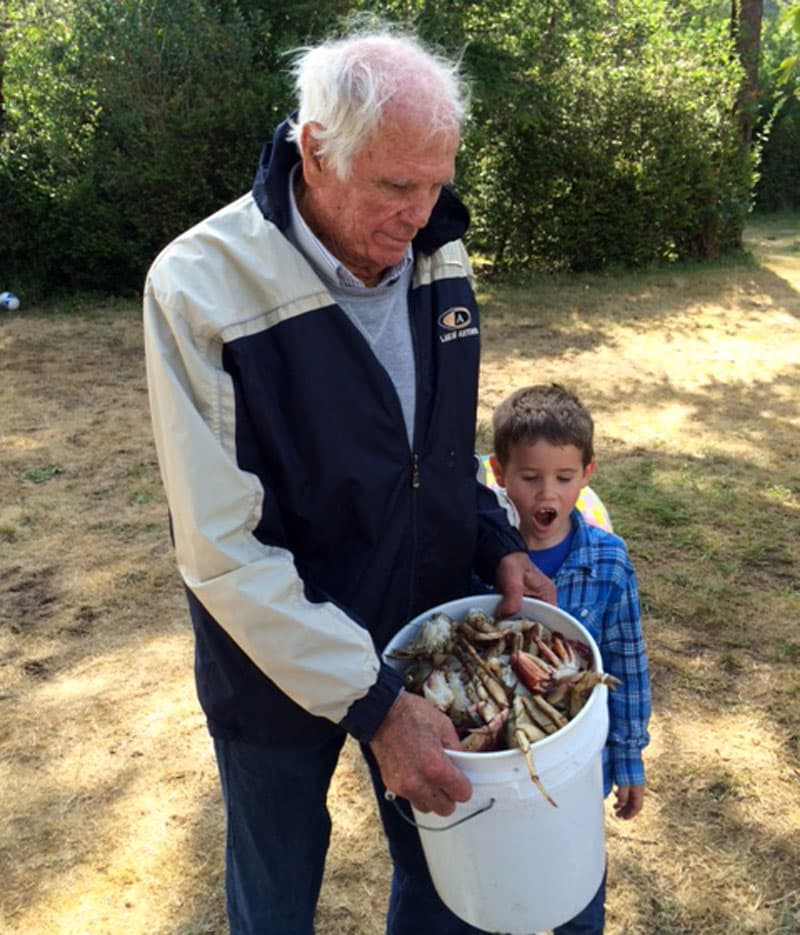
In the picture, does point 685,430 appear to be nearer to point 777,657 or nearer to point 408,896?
point 777,657

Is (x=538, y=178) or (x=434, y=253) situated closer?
(x=434, y=253)

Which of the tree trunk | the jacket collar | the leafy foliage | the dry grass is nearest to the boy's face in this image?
the jacket collar

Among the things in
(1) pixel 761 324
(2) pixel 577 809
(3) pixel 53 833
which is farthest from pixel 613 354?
(2) pixel 577 809

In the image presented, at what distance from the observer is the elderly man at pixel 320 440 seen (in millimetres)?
1385

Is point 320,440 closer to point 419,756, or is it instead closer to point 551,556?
point 419,756

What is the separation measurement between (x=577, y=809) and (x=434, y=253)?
0.97 metres

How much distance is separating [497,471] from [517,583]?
44 centimetres

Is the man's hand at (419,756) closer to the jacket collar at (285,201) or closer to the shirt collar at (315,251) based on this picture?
the shirt collar at (315,251)

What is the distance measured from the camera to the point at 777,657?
3.44 m

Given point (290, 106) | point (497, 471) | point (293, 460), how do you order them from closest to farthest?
1. point (293, 460)
2. point (497, 471)
3. point (290, 106)

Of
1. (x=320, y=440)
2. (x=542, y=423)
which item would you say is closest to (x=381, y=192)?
(x=320, y=440)

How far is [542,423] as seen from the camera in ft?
6.54

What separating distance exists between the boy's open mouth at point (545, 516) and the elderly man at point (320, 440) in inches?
8.5

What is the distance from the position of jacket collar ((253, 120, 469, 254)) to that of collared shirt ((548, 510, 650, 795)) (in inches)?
27.6
